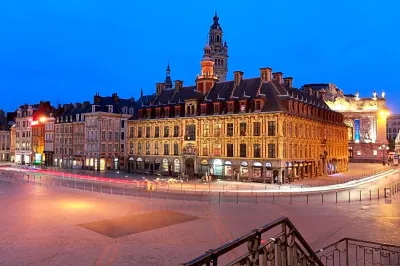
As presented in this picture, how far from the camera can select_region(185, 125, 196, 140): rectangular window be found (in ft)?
204

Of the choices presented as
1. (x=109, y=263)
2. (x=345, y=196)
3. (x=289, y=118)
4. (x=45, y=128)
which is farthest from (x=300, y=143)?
(x=45, y=128)

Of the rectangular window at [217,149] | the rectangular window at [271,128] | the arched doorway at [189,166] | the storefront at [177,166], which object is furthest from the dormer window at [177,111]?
the rectangular window at [271,128]

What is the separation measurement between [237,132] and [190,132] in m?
9.55

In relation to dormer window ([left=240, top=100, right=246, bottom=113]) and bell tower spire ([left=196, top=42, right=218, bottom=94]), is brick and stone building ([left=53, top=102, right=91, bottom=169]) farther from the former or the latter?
→ dormer window ([left=240, top=100, right=246, bottom=113])

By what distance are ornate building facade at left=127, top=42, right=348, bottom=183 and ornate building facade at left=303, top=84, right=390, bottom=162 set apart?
50.8m

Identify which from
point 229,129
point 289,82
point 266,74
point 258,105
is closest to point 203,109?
point 229,129

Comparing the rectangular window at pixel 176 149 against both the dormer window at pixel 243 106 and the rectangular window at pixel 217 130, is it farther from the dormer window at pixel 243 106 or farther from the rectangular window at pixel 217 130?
the dormer window at pixel 243 106

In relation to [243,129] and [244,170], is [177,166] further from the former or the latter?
[243,129]

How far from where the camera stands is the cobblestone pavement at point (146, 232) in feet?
57.1

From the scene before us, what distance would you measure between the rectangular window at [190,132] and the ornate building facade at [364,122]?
68.2m

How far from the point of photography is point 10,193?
38281 mm

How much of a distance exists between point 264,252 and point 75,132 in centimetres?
8490

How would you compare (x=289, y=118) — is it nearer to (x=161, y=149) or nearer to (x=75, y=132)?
(x=161, y=149)

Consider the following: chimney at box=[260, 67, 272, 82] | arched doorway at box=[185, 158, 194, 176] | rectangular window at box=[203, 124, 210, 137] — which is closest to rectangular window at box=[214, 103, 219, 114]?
rectangular window at box=[203, 124, 210, 137]
